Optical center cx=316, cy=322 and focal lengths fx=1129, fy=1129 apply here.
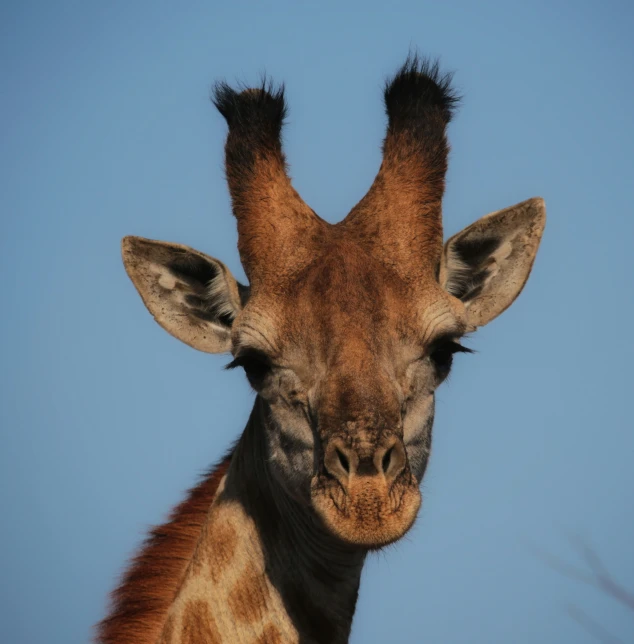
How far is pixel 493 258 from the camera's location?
9.45 metres

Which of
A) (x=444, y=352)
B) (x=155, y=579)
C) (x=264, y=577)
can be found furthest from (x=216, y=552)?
(x=444, y=352)

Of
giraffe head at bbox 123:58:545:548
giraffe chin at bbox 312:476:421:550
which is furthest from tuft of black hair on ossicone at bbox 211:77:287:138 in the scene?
giraffe chin at bbox 312:476:421:550

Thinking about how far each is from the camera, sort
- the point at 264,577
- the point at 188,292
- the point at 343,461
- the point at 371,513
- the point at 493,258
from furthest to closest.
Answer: the point at 493,258
the point at 188,292
the point at 264,577
the point at 343,461
the point at 371,513

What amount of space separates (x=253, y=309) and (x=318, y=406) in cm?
115

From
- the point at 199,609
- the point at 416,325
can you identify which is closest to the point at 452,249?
the point at 416,325

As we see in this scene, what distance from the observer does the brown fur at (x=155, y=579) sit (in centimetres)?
859

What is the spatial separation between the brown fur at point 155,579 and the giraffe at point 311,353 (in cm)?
1

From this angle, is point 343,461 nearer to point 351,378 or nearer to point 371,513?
point 371,513

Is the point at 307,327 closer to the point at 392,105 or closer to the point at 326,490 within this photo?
the point at 326,490

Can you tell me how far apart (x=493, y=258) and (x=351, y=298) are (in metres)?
1.71

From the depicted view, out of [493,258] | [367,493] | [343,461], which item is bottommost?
[367,493]

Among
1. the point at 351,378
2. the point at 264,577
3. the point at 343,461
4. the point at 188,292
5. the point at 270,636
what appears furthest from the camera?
the point at 188,292

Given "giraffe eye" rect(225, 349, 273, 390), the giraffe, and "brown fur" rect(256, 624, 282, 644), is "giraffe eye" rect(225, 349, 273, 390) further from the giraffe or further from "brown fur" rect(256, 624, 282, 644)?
"brown fur" rect(256, 624, 282, 644)

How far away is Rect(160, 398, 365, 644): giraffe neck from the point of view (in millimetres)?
8156
